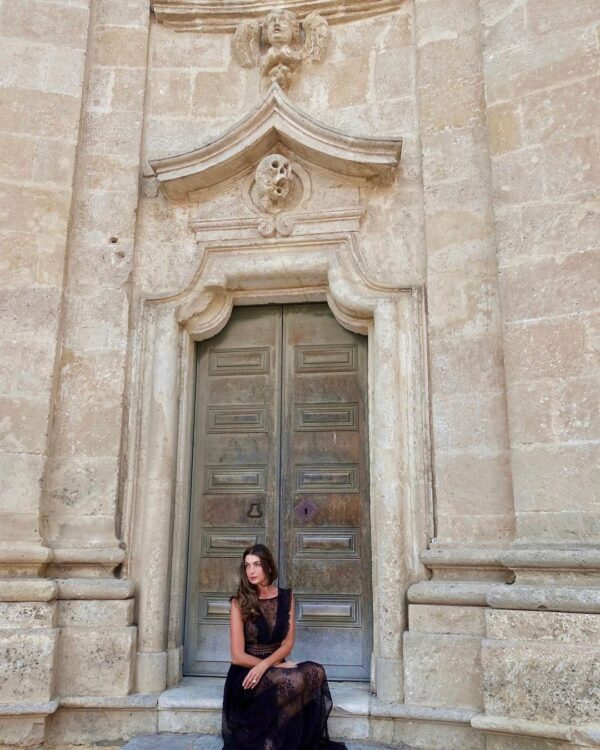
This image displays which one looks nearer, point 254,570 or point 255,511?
point 254,570

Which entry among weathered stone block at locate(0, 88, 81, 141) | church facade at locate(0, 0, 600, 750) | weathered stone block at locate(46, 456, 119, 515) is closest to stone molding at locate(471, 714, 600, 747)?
church facade at locate(0, 0, 600, 750)

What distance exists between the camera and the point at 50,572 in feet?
15.0

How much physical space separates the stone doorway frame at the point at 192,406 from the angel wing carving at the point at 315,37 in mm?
1529

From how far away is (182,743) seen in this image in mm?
4145

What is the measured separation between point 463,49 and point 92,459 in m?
3.77

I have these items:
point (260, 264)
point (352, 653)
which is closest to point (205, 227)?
point (260, 264)

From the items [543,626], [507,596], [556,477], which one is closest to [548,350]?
[556,477]

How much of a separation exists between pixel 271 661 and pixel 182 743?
758 mm

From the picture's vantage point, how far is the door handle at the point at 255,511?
5000 millimetres

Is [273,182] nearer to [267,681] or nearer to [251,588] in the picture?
[251,588]

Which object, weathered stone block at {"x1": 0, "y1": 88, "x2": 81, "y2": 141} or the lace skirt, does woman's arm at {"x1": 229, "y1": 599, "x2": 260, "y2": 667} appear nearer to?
the lace skirt

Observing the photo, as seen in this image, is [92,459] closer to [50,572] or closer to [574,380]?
[50,572]

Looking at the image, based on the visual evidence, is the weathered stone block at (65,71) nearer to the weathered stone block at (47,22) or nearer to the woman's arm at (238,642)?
the weathered stone block at (47,22)

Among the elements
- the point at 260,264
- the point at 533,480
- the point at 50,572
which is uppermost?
the point at 260,264
